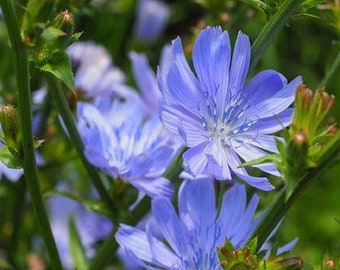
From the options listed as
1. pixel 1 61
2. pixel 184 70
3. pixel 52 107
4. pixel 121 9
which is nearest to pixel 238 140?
pixel 184 70

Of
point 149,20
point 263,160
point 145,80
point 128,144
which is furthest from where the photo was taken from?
point 149,20

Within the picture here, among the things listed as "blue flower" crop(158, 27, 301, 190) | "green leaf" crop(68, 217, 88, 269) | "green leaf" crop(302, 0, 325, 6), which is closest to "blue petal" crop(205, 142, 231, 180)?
"blue flower" crop(158, 27, 301, 190)

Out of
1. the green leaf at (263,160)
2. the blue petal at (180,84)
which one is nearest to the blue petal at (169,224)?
the blue petal at (180,84)

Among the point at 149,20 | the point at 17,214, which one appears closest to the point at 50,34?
the point at 17,214

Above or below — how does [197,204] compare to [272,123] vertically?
below

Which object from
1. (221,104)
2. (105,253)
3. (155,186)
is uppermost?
(221,104)

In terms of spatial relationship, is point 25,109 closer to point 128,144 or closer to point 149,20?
point 128,144

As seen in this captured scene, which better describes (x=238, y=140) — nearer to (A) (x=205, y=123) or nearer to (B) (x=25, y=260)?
(A) (x=205, y=123)

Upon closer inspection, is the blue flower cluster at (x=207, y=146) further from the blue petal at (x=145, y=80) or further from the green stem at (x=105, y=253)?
the blue petal at (x=145, y=80)

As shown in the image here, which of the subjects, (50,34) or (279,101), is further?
(279,101)
